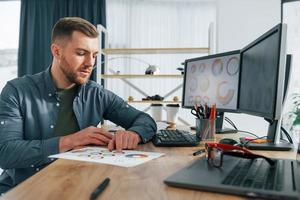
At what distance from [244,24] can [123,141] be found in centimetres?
295

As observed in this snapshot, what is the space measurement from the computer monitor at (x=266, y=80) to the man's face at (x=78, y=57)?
2.20ft

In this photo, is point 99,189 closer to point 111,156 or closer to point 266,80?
point 111,156

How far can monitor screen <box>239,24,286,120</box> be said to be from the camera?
95 centimetres

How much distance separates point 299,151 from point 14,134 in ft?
3.04

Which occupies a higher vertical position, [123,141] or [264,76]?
[264,76]

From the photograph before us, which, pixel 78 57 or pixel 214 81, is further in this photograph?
pixel 214 81

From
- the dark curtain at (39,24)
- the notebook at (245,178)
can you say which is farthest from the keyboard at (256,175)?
the dark curtain at (39,24)

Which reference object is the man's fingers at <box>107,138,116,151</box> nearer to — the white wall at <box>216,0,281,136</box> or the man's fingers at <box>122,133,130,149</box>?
the man's fingers at <box>122,133,130,149</box>

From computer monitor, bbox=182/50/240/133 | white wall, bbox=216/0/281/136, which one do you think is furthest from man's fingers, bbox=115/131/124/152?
white wall, bbox=216/0/281/136

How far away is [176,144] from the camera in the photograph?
1.13 m

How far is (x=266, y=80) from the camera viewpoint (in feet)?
3.48

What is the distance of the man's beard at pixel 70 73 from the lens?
142cm

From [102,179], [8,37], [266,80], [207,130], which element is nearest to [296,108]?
[207,130]

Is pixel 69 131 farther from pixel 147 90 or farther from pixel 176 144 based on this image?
pixel 147 90
